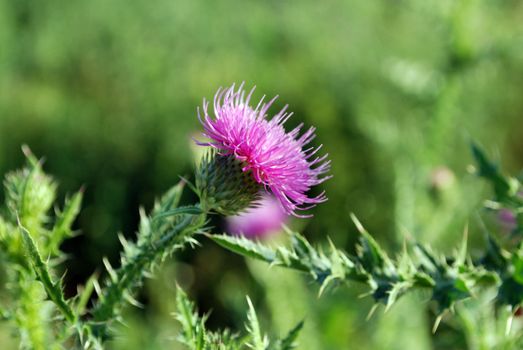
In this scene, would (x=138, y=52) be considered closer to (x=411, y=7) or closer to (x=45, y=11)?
(x=45, y=11)

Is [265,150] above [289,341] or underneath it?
above

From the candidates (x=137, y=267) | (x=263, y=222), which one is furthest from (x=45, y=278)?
(x=263, y=222)

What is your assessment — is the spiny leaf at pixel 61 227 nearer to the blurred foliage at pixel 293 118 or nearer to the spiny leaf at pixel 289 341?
the spiny leaf at pixel 289 341

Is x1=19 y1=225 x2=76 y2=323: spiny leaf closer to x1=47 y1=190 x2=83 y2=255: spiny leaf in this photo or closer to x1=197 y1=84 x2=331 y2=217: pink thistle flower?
x1=47 y1=190 x2=83 y2=255: spiny leaf

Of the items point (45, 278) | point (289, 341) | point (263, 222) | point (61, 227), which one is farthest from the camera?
point (263, 222)

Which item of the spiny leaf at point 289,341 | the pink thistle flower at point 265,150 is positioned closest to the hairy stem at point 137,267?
the pink thistle flower at point 265,150

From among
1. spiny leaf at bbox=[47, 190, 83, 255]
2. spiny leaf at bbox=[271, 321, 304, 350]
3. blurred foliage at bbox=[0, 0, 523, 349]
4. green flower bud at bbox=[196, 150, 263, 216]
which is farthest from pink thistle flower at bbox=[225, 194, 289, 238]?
spiny leaf at bbox=[271, 321, 304, 350]

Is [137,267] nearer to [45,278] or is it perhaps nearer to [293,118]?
[45,278]

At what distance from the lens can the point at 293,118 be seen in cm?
714

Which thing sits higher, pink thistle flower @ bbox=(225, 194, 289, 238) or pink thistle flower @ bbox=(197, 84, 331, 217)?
pink thistle flower @ bbox=(197, 84, 331, 217)

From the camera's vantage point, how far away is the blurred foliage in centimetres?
411

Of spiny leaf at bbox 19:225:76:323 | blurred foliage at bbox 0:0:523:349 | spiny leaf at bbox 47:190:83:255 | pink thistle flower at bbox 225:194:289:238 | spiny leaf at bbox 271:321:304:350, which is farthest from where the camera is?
blurred foliage at bbox 0:0:523:349

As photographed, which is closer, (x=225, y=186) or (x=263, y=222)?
(x=225, y=186)

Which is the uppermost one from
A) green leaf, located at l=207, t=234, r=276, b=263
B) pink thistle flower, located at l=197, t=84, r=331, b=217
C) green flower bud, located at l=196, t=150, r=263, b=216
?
pink thistle flower, located at l=197, t=84, r=331, b=217
